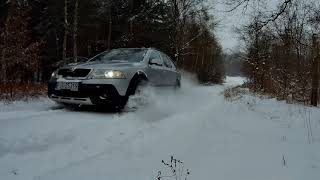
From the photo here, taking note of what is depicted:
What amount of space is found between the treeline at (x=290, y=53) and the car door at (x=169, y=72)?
2237 mm

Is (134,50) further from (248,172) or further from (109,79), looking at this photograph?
(248,172)

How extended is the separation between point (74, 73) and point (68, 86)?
29 centimetres

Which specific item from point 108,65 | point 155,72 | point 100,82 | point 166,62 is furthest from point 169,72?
point 100,82

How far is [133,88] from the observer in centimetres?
740

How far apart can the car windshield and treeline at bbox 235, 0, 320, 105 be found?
331 cm

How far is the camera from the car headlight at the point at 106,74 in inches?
277

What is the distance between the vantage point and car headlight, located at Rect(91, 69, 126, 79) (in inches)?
277

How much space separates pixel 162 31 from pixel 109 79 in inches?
880

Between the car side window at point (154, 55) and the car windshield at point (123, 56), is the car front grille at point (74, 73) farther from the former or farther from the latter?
the car side window at point (154, 55)

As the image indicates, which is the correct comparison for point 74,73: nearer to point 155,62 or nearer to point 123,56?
point 123,56

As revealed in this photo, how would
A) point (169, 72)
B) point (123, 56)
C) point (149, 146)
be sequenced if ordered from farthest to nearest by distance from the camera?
point (169, 72) → point (123, 56) → point (149, 146)

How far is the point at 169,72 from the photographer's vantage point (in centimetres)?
970

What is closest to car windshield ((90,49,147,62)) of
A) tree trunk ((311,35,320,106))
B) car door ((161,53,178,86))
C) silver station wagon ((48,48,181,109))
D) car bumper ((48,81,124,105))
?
silver station wagon ((48,48,181,109))

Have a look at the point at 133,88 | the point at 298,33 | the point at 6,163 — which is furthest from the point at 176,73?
the point at 298,33
